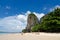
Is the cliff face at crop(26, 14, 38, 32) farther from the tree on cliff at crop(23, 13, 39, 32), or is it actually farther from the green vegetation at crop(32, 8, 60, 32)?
the green vegetation at crop(32, 8, 60, 32)

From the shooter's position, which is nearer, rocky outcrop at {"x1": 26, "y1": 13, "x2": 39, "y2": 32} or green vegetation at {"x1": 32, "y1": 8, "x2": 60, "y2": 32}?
green vegetation at {"x1": 32, "y1": 8, "x2": 60, "y2": 32}

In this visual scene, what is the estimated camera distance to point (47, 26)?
31.1 meters

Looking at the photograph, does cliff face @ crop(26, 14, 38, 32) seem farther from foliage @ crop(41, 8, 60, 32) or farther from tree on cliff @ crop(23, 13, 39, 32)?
foliage @ crop(41, 8, 60, 32)

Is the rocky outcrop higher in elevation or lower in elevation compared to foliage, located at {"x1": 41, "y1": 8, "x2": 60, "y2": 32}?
higher

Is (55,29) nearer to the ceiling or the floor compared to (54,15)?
nearer to the floor

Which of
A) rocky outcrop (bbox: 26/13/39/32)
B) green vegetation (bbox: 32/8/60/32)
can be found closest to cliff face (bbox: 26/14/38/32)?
rocky outcrop (bbox: 26/13/39/32)

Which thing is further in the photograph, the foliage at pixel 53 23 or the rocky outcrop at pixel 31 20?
the rocky outcrop at pixel 31 20

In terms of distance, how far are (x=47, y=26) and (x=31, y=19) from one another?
123 feet

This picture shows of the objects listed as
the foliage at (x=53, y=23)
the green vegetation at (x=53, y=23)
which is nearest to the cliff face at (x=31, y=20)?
the green vegetation at (x=53, y=23)

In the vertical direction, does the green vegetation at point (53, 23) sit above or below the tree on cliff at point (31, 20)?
below

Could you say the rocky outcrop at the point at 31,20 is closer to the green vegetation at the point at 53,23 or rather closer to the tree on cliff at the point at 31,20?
the tree on cliff at the point at 31,20

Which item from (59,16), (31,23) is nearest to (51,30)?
(59,16)

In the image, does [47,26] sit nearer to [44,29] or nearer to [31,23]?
[44,29]

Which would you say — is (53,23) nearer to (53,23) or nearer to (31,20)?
(53,23)
